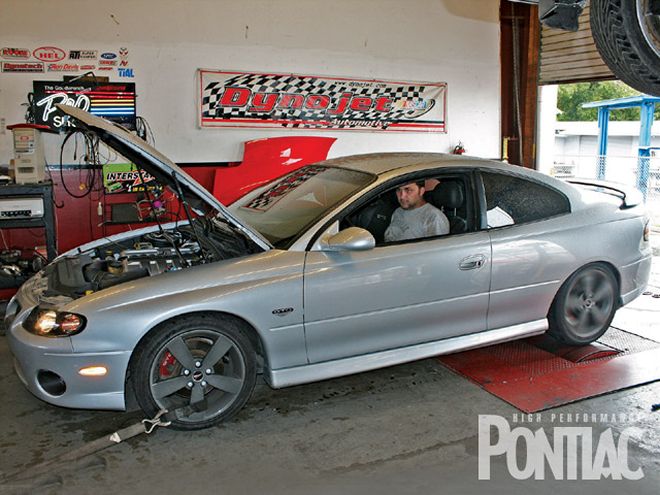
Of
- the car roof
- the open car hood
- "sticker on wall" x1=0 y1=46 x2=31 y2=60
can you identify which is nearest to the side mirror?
the open car hood

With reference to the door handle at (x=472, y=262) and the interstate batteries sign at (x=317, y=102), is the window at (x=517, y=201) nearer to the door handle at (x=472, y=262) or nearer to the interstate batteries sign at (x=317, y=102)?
the door handle at (x=472, y=262)

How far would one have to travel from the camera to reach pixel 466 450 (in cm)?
308

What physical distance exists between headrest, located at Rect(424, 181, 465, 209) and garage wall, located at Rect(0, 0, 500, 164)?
3.73 metres

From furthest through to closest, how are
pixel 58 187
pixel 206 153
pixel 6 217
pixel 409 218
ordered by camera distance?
pixel 206 153 < pixel 58 187 < pixel 6 217 < pixel 409 218

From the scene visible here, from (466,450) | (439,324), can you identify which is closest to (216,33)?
(439,324)

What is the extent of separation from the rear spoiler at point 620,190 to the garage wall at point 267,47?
344cm

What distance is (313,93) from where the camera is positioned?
7543 mm

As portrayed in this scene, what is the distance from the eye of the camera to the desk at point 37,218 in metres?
5.34

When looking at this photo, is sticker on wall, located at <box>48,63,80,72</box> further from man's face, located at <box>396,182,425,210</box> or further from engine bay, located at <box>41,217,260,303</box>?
man's face, located at <box>396,182,425,210</box>

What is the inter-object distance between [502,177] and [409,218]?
66cm

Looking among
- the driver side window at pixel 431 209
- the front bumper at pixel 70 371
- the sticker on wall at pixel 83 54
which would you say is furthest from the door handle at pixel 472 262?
the sticker on wall at pixel 83 54

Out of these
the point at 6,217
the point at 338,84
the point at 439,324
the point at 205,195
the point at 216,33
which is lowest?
the point at 439,324

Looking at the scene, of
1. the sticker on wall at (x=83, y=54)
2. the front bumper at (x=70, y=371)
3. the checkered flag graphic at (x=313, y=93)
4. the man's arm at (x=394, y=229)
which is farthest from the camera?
Answer: the checkered flag graphic at (x=313, y=93)

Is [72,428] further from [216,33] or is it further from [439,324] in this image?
[216,33]
